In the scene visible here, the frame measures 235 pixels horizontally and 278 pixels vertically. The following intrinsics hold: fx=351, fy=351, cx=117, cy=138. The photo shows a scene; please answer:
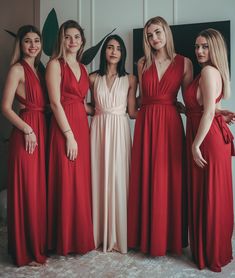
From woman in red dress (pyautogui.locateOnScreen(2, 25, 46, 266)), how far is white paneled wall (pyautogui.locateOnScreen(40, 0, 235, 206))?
4.84 feet

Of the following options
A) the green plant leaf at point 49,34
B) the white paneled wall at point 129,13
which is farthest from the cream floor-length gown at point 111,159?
the white paneled wall at point 129,13

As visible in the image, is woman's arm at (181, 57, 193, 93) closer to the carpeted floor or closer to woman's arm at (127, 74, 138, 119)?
woman's arm at (127, 74, 138, 119)

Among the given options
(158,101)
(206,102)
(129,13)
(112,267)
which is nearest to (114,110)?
(158,101)

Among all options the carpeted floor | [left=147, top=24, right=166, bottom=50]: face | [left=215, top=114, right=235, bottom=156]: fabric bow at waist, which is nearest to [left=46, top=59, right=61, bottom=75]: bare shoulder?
[left=147, top=24, right=166, bottom=50]: face

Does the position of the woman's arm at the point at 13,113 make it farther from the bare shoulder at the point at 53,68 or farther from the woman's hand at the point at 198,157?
the woman's hand at the point at 198,157

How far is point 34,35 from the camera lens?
2.30m

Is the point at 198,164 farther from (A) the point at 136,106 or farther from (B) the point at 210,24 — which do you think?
(B) the point at 210,24

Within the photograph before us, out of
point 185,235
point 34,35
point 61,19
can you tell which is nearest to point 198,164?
point 185,235

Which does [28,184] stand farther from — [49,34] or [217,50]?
[49,34]

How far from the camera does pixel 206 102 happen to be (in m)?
2.10

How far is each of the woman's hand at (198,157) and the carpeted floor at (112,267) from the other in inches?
26.9

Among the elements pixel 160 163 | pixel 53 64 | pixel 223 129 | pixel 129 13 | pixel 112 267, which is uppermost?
pixel 129 13

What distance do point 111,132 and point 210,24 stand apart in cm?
156

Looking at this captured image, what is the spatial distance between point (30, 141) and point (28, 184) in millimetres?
272
